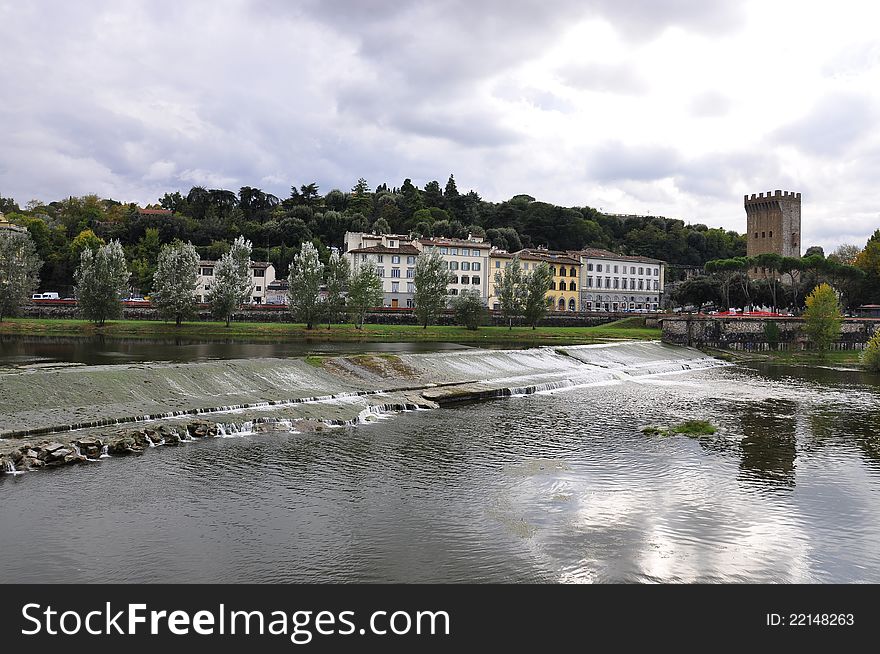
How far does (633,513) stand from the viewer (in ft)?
52.1

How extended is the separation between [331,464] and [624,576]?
10.1 m

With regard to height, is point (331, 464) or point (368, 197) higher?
point (368, 197)

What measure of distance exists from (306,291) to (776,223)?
109m

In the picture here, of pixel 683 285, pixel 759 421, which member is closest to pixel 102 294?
pixel 759 421

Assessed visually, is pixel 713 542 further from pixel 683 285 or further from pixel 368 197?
pixel 368 197

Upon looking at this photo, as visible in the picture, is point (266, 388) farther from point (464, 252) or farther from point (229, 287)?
point (464, 252)

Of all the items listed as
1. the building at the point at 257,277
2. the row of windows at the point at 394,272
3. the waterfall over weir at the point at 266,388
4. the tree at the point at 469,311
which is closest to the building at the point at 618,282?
the row of windows at the point at 394,272

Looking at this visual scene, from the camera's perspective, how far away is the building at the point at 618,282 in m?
125

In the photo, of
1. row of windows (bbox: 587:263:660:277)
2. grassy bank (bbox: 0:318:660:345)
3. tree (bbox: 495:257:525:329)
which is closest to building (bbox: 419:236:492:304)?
row of windows (bbox: 587:263:660:277)

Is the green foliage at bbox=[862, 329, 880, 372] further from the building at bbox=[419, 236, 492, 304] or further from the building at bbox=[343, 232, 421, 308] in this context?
the building at bbox=[343, 232, 421, 308]

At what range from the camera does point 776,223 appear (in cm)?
14212

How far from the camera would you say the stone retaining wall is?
258 ft

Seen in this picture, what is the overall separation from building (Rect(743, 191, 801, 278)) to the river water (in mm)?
129319

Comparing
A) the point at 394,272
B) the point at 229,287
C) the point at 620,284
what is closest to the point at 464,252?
the point at 394,272
